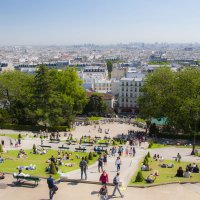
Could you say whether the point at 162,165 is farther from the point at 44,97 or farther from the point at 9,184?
the point at 44,97

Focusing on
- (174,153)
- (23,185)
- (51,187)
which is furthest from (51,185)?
(174,153)

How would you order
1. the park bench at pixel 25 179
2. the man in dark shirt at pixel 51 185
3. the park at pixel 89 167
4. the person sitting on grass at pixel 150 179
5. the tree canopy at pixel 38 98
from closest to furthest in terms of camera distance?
the man in dark shirt at pixel 51 185 → the park at pixel 89 167 → the park bench at pixel 25 179 → the person sitting on grass at pixel 150 179 → the tree canopy at pixel 38 98

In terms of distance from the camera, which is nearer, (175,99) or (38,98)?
(175,99)

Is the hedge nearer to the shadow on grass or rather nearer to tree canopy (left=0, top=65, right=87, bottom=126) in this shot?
tree canopy (left=0, top=65, right=87, bottom=126)

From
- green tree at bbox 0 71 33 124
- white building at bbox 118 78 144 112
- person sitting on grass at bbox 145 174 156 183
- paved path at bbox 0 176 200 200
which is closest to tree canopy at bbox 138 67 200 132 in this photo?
green tree at bbox 0 71 33 124

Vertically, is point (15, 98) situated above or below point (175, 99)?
below

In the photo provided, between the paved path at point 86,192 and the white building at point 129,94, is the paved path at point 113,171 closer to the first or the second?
the paved path at point 86,192

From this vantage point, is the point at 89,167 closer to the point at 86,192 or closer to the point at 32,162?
the point at 32,162

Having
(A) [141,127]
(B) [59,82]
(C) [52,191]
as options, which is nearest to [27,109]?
(B) [59,82]

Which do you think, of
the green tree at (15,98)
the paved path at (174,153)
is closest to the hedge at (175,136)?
the paved path at (174,153)
